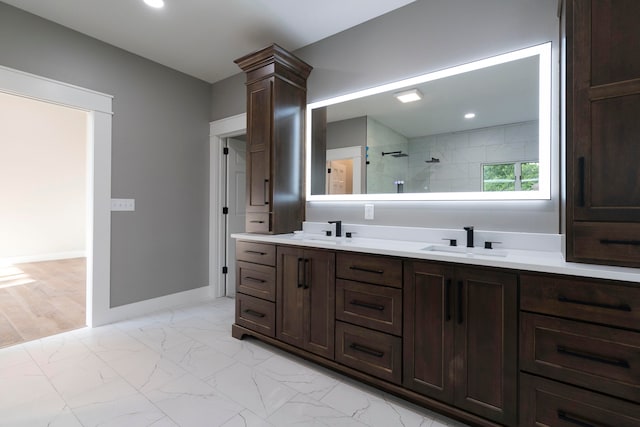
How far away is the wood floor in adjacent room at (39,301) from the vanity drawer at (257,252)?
1784 mm

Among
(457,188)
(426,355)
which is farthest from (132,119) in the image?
(426,355)

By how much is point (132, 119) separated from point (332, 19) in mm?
2243

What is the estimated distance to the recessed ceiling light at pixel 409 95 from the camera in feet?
7.34

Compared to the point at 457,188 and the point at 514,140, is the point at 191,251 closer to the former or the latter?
the point at 457,188

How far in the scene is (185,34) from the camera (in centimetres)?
273

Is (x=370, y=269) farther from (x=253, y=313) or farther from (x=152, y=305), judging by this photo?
(x=152, y=305)

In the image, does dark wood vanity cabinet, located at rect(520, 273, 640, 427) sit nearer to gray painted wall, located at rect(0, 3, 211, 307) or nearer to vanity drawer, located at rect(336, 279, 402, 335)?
vanity drawer, located at rect(336, 279, 402, 335)

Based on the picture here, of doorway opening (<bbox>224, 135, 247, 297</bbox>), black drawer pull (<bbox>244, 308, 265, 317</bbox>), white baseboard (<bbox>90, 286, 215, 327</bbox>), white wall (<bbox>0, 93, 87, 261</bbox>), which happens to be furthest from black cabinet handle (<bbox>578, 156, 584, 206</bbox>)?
white wall (<bbox>0, 93, 87, 261</bbox>)

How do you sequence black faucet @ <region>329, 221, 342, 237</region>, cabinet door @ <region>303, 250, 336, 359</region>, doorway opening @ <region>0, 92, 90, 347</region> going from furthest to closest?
doorway opening @ <region>0, 92, 90, 347</region>
black faucet @ <region>329, 221, 342, 237</region>
cabinet door @ <region>303, 250, 336, 359</region>

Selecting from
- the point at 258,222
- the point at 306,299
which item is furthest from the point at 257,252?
the point at 306,299

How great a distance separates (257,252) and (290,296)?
0.47 meters

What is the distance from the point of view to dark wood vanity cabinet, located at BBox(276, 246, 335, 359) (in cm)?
199

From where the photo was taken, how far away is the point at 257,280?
243 centimetres

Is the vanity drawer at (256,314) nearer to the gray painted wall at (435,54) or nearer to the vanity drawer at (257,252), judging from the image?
the vanity drawer at (257,252)
